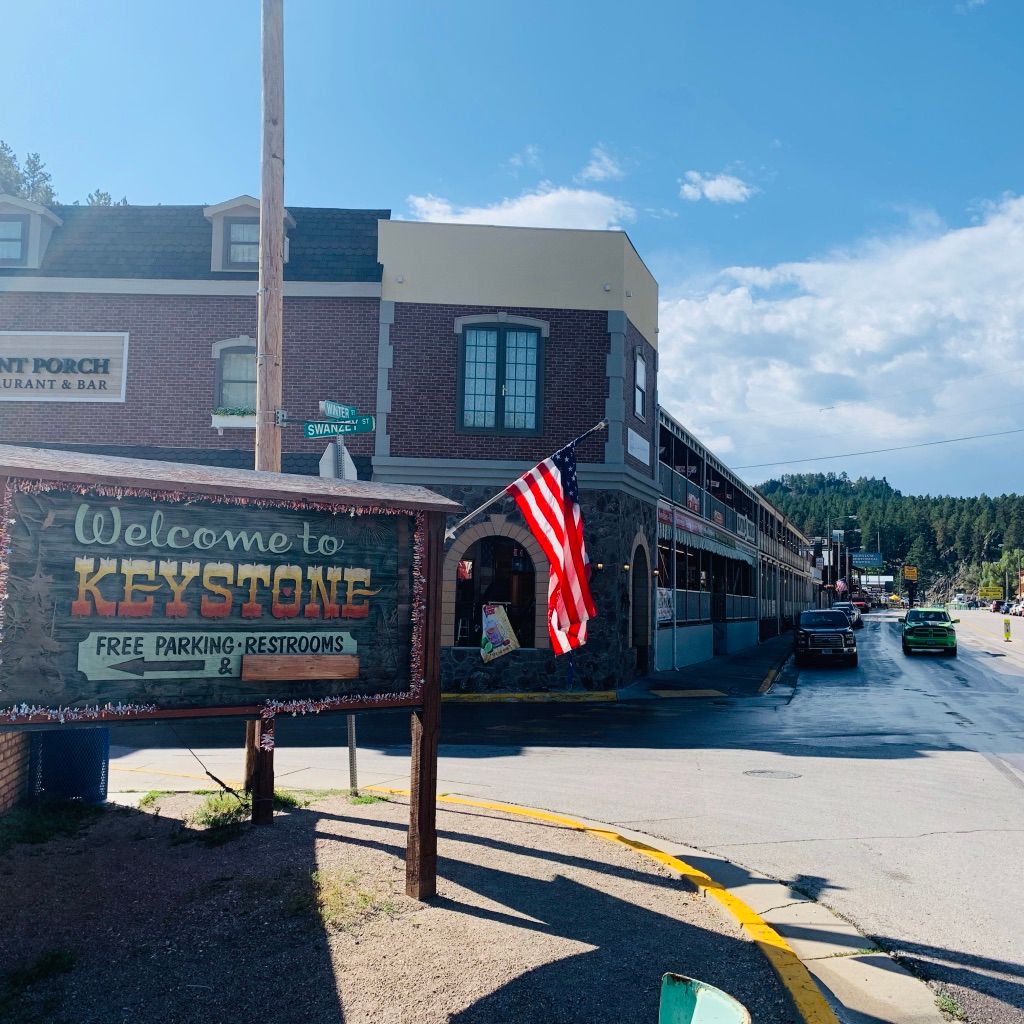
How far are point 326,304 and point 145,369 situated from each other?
403 cm

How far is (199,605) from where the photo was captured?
5.45 m

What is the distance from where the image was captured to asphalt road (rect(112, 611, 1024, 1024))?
620 centimetres

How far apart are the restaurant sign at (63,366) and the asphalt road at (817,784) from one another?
8.56 metres

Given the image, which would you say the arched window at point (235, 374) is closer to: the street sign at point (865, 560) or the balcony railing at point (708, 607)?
the balcony railing at point (708, 607)

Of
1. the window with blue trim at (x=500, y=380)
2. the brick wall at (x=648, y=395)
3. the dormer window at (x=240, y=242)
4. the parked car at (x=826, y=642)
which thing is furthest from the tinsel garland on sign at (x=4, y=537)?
the parked car at (x=826, y=642)

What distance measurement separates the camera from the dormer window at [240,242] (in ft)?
68.4

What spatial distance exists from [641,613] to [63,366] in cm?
1406

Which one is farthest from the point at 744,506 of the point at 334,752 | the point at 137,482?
the point at 137,482

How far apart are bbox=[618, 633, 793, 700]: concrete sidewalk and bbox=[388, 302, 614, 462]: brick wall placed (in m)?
5.16

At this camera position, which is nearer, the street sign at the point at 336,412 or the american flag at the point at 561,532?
the american flag at the point at 561,532

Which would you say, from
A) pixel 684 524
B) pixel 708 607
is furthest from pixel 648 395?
pixel 708 607

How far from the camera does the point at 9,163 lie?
4522 cm

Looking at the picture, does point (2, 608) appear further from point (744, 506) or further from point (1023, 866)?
point (744, 506)

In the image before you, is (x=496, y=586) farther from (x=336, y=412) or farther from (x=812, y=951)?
(x=812, y=951)
